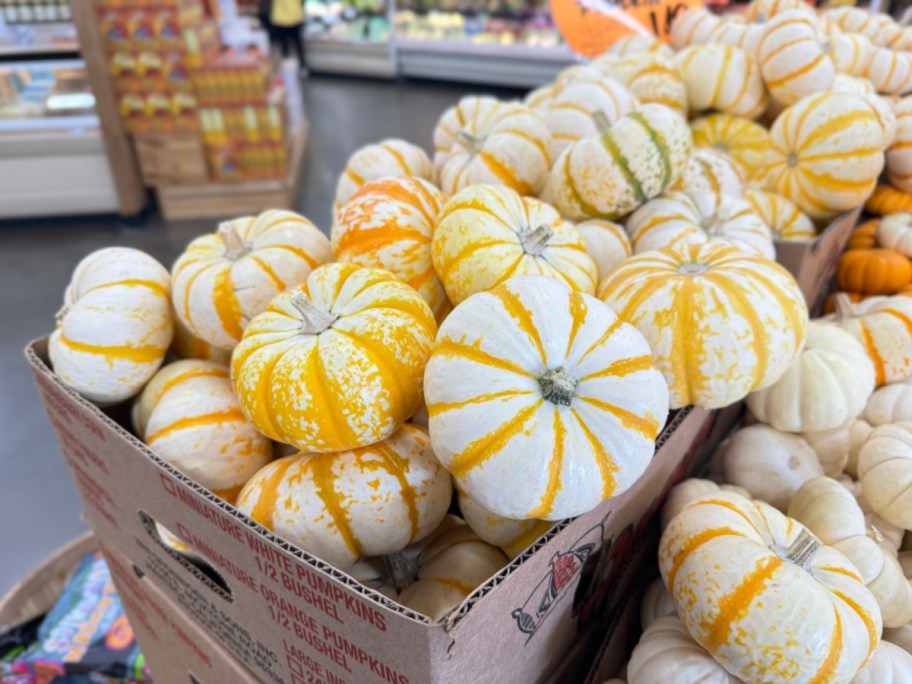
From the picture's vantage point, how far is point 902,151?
167cm

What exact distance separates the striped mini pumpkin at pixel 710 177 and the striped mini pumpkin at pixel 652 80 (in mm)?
346

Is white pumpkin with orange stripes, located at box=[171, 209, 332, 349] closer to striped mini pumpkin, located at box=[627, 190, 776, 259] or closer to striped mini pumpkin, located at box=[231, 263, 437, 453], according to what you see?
striped mini pumpkin, located at box=[231, 263, 437, 453]

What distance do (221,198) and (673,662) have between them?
425cm

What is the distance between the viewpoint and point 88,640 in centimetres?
160

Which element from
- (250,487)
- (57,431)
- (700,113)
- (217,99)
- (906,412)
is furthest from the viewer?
(217,99)

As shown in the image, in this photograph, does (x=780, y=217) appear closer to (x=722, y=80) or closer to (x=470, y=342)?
(x=722, y=80)

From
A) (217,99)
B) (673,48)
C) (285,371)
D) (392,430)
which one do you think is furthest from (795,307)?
(217,99)

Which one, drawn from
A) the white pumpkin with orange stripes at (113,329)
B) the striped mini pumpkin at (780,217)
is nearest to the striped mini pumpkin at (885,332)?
the striped mini pumpkin at (780,217)

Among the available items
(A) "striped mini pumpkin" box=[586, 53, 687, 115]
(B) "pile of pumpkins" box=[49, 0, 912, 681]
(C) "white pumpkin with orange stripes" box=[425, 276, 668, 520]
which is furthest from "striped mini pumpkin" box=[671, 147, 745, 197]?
(C) "white pumpkin with orange stripes" box=[425, 276, 668, 520]

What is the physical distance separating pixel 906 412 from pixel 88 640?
186 centimetres

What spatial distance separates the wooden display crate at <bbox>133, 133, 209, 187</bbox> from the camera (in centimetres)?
405

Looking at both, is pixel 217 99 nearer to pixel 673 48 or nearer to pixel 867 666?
pixel 673 48

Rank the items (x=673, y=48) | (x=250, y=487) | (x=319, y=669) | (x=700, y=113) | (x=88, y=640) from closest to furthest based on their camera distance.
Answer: (x=319, y=669)
(x=250, y=487)
(x=88, y=640)
(x=700, y=113)
(x=673, y=48)

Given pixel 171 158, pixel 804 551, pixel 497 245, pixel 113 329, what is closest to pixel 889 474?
pixel 804 551
